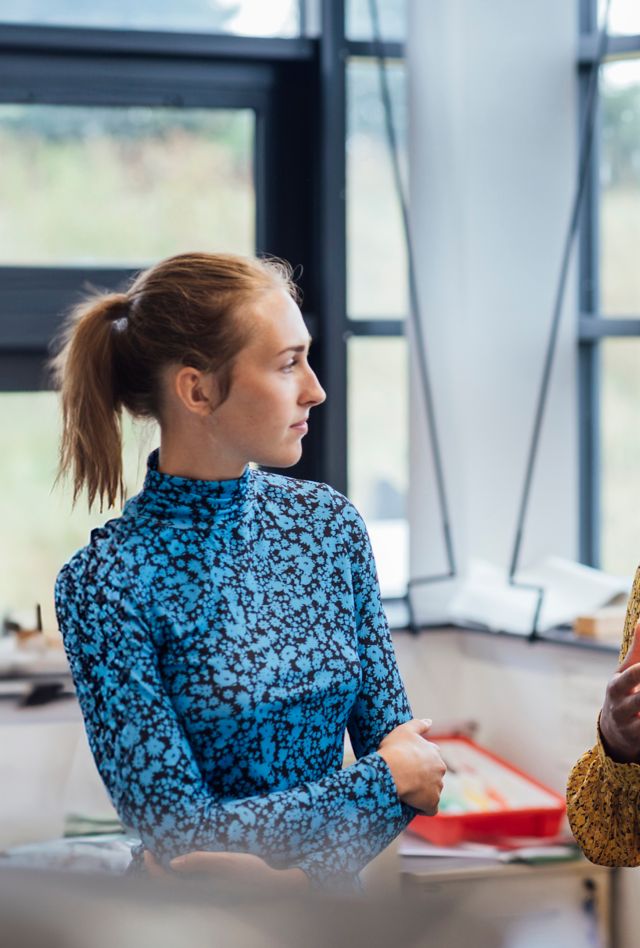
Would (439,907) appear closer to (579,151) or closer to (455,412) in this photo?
(455,412)

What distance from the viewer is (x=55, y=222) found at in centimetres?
245

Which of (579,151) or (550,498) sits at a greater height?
(579,151)

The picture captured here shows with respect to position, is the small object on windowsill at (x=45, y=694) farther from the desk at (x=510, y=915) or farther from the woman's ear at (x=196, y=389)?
the desk at (x=510, y=915)

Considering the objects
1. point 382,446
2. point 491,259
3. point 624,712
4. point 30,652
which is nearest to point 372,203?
point 491,259

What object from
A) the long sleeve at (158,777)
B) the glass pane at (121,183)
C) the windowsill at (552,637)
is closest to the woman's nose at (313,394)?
the long sleeve at (158,777)

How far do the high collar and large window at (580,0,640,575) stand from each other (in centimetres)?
162

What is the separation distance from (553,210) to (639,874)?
4.43 ft

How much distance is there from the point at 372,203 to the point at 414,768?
172cm

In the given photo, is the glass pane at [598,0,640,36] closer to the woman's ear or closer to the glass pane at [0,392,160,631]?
the glass pane at [0,392,160,631]

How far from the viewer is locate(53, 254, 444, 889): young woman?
3.23 ft

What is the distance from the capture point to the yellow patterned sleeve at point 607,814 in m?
1.08

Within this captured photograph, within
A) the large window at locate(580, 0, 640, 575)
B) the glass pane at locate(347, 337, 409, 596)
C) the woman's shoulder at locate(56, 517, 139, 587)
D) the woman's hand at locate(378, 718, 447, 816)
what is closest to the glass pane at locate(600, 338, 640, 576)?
the large window at locate(580, 0, 640, 575)

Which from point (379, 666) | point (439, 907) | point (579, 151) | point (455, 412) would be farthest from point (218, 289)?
point (579, 151)

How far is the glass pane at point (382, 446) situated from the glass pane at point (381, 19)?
65 cm
